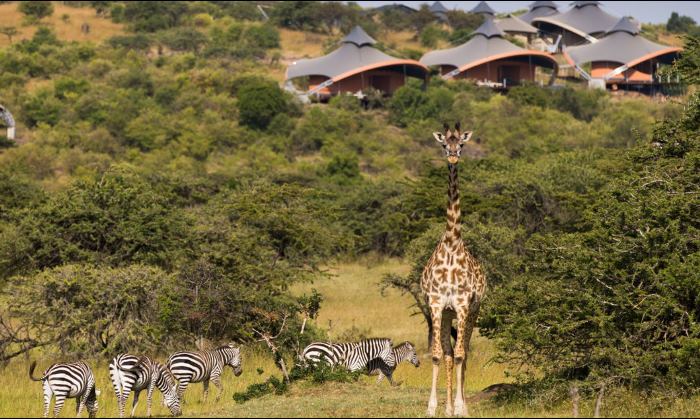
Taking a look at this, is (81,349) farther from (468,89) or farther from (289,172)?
(468,89)

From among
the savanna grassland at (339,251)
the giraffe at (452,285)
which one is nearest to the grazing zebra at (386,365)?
the savanna grassland at (339,251)

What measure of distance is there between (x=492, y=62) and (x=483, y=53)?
1251mm

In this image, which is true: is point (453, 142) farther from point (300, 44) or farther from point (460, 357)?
point (300, 44)

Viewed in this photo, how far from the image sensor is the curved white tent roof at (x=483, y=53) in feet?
320

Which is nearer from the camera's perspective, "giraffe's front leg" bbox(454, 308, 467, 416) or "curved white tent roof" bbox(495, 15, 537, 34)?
"giraffe's front leg" bbox(454, 308, 467, 416)

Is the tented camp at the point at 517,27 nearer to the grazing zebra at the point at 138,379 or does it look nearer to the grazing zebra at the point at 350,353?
the grazing zebra at the point at 350,353

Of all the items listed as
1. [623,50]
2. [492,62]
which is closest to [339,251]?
[492,62]

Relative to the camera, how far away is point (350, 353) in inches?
755

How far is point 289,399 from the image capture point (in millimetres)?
15750

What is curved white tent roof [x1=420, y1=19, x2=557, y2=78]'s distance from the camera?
97500 mm

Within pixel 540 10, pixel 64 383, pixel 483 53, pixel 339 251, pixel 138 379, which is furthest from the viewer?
pixel 540 10

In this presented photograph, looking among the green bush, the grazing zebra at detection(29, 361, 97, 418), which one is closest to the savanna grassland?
the green bush

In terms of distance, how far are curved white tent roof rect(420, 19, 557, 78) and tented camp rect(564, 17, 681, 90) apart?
13.1 feet

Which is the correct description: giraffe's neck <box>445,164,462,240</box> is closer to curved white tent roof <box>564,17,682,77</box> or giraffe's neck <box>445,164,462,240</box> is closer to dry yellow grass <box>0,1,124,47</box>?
curved white tent roof <box>564,17,682,77</box>
